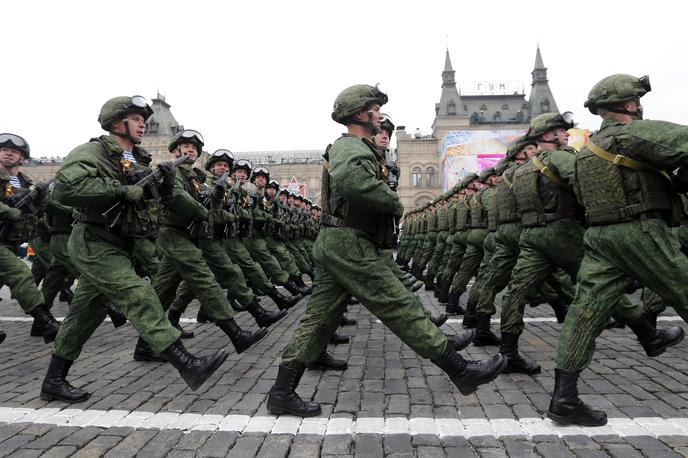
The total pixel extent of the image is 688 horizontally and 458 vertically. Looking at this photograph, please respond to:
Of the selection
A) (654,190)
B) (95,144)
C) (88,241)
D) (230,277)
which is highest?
(95,144)

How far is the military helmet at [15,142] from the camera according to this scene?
580 centimetres

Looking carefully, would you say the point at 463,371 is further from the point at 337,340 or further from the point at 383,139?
the point at 383,139

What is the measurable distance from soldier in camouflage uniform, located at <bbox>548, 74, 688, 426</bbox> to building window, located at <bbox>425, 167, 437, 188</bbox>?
2268 inches

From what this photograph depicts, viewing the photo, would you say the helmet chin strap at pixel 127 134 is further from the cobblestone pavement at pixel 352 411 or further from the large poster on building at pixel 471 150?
the large poster on building at pixel 471 150

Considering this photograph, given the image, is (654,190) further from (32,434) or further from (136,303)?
(32,434)

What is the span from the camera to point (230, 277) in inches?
204

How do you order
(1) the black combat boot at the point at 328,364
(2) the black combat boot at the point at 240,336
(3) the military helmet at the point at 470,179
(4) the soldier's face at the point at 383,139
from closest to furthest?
(1) the black combat boot at the point at 328,364 → (2) the black combat boot at the point at 240,336 → (4) the soldier's face at the point at 383,139 → (3) the military helmet at the point at 470,179

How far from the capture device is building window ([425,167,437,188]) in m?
59.7

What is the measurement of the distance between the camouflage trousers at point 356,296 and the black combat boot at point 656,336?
5.86 ft

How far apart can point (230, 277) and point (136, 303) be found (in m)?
2.09

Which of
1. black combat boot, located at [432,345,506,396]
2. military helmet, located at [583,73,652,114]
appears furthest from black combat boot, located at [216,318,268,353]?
military helmet, located at [583,73,652,114]

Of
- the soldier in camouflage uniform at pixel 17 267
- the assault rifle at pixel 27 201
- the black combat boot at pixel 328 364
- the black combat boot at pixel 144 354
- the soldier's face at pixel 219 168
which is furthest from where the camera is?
the soldier's face at pixel 219 168

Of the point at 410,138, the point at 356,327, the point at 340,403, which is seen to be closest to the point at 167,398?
the point at 340,403

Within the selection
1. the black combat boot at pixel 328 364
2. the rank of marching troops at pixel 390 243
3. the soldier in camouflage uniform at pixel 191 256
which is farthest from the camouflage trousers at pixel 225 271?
the black combat boot at pixel 328 364
